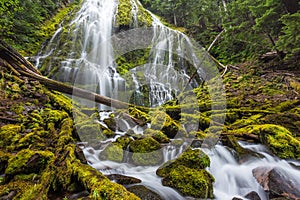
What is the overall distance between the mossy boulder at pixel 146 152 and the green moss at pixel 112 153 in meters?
0.28

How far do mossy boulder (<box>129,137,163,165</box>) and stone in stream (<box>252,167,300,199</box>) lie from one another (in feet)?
6.65

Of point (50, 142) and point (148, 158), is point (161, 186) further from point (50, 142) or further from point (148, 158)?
point (50, 142)

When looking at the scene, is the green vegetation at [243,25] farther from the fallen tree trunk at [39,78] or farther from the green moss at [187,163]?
the fallen tree trunk at [39,78]

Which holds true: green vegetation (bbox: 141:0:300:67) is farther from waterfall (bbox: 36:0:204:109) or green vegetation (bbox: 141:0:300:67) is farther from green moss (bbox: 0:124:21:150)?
green moss (bbox: 0:124:21:150)

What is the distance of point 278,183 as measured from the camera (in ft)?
10.5

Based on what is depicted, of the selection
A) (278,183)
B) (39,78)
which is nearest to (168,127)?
(278,183)

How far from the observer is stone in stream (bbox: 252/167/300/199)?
3.05m

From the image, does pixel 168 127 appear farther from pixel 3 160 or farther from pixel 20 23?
pixel 20 23

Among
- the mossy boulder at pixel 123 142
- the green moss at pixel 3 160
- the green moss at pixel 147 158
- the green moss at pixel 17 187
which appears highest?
the green moss at pixel 3 160

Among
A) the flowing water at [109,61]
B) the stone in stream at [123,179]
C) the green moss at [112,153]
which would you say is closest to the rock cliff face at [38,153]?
the stone in stream at [123,179]

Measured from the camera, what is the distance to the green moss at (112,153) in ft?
14.3

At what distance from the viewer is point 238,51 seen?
42.3 ft

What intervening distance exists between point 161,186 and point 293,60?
8745mm

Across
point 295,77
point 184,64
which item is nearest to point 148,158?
point 295,77
